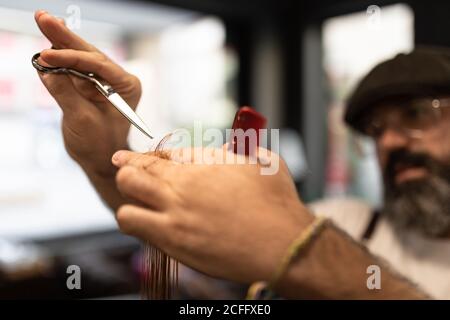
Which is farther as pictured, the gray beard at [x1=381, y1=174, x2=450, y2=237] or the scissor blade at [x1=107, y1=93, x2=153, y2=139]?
the gray beard at [x1=381, y1=174, x2=450, y2=237]

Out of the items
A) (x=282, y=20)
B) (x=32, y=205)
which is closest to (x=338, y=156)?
(x=282, y=20)

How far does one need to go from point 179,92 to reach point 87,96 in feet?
2.50

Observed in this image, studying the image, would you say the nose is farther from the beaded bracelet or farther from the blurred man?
the beaded bracelet

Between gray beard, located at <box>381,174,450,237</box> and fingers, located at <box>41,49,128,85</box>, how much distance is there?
0.80 m

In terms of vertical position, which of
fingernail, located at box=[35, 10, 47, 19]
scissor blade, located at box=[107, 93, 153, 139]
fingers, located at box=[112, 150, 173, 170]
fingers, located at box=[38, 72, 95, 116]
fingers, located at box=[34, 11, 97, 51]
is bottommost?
fingers, located at box=[112, 150, 173, 170]

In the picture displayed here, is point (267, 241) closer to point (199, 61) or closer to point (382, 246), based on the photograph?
point (382, 246)

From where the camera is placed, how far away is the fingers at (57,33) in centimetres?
45

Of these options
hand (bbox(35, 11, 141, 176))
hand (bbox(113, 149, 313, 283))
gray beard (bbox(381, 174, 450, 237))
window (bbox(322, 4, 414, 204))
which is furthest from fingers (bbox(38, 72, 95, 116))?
window (bbox(322, 4, 414, 204))

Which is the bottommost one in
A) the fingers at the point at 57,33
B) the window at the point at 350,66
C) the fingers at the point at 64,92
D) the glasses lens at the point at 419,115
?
the fingers at the point at 64,92

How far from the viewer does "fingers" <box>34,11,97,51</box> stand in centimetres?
45

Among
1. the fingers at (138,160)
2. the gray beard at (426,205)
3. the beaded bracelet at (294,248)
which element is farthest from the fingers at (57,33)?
the gray beard at (426,205)

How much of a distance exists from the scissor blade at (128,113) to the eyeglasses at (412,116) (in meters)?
0.73

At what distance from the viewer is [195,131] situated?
0.50m

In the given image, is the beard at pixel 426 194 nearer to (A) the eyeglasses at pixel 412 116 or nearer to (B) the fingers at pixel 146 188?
(A) the eyeglasses at pixel 412 116
